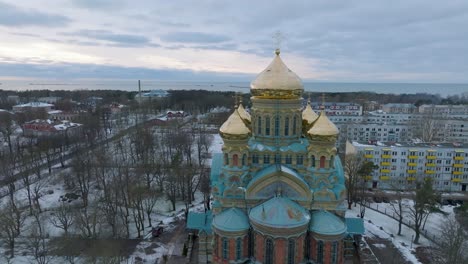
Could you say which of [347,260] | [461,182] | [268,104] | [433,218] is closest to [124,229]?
[268,104]

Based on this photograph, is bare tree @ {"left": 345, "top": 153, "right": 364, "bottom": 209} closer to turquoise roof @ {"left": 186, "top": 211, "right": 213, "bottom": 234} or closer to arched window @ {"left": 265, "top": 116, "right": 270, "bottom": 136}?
arched window @ {"left": 265, "top": 116, "right": 270, "bottom": 136}

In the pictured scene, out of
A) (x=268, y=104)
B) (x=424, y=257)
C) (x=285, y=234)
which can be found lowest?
(x=424, y=257)

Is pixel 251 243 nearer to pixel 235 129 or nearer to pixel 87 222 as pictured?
pixel 235 129

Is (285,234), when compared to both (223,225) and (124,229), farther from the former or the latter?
(124,229)

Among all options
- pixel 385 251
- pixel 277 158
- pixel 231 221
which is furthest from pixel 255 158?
pixel 385 251

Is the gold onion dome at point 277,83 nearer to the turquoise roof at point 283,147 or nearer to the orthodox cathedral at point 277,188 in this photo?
the orthodox cathedral at point 277,188

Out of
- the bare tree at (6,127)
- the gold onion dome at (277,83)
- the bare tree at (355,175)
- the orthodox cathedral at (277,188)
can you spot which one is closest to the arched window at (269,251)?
the orthodox cathedral at (277,188)

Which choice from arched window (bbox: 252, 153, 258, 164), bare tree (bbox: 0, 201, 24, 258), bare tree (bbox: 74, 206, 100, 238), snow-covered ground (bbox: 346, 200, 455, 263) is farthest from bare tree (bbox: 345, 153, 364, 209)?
bare tree (bbox: 0, 201, 24, 258)
